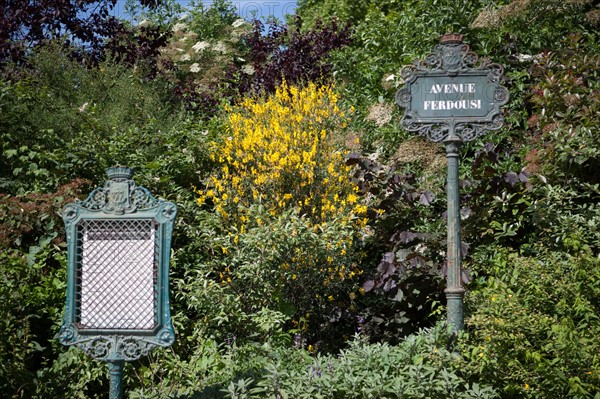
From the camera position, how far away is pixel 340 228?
242 inches

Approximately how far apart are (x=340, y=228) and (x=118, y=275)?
270 cm

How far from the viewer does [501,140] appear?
7406mm

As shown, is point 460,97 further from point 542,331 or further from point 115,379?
point 115,379

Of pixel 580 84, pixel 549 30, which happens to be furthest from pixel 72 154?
pixel 549 30

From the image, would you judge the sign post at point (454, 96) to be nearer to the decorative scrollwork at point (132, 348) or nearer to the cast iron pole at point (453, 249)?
the cast iron pole at point (453, 249)

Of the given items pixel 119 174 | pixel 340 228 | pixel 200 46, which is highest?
pixel 200 46

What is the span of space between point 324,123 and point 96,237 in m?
4.12

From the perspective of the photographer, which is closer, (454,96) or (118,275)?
(118,275)

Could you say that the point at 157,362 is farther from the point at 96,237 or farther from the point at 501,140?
the point at 501,140

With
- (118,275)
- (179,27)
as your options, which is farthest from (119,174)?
(179,27)

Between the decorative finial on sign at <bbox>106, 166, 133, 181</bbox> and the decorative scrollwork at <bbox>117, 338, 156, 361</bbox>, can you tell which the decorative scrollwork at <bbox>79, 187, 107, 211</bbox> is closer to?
the decorative finial on sign at <bbox>106, 166, 133, 181</bbox>

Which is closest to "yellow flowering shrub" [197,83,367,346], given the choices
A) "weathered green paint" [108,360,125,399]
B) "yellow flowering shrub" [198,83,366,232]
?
"yellow flowering shrub" [198,83,366,232]

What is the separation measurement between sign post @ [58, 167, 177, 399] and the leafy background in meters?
0.75

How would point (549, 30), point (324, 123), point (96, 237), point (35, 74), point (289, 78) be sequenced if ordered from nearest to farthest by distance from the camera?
point (96, 237), point (324, 123), point (549, 30), point (35, 74), point (289, 78)
